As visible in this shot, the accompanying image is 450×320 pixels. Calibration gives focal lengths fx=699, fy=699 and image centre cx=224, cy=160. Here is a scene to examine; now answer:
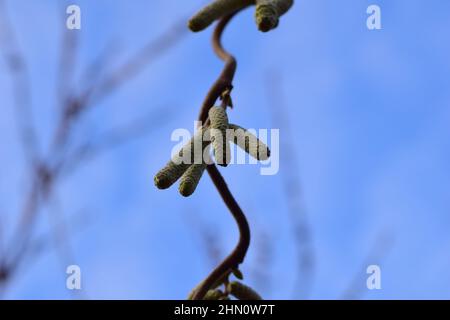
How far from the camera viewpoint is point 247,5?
114cm

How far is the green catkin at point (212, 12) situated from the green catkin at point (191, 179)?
33cm

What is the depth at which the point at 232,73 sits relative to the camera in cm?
109

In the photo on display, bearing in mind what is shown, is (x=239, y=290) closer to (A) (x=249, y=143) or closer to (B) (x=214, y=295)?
(B) (x=214, y=295)

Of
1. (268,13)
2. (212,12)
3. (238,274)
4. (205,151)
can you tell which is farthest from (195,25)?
(238,274)

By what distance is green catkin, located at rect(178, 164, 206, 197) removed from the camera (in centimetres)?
83

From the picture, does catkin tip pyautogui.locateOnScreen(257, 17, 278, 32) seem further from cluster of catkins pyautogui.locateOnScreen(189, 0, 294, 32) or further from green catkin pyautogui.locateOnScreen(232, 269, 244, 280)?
green catkin pyautogui.locateOnScreen(232, 269, 244, 280)

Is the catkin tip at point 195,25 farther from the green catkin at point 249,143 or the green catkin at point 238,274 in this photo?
the green catkin at point 238,274

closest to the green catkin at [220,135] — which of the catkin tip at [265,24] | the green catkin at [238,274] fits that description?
the catkin tip at [265,24]

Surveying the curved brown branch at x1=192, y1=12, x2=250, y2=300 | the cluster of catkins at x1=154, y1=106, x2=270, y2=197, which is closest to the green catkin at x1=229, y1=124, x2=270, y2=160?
the cluster of catkins at x1=154, y1=106, x2=270, y2=197

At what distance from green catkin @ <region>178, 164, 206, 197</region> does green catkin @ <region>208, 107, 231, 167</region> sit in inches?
1.1

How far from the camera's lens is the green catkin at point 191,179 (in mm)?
833
